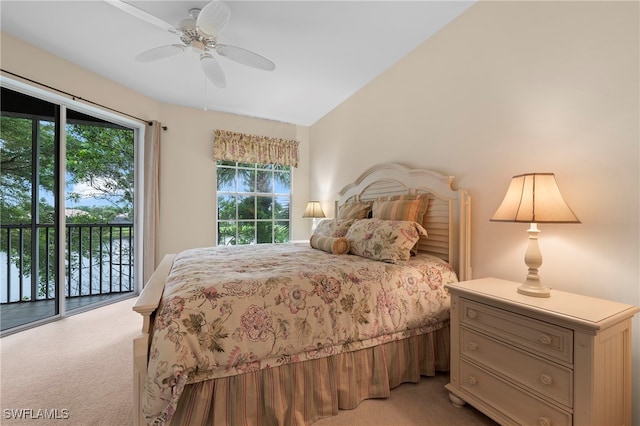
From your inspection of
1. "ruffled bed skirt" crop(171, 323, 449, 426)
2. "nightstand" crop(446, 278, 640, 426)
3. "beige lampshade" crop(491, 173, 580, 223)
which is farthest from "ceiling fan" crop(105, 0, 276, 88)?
"nightstand" crop(446, 278, 640, 426)

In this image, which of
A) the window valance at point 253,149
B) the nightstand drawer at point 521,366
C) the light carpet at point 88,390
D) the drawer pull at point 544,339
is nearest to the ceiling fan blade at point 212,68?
the window valance at point 253,149

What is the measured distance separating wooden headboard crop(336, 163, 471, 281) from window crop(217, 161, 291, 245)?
231 cm

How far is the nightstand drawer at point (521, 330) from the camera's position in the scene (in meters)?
1.12

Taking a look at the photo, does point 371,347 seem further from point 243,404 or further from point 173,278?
point 173,278

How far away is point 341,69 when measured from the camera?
2898mm

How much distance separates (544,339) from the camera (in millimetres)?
1171

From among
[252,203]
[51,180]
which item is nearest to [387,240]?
[252,203]

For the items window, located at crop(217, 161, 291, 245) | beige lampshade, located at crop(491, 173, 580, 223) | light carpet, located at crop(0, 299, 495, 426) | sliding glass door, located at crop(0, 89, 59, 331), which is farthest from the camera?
window, located at crop(217, 161, 291, 245)

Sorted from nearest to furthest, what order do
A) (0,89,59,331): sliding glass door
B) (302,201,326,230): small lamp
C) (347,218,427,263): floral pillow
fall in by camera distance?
(347,218,427,263): floral pillow, (0,89,59,331): sliding glass door, (302,201,326,230): small lamp

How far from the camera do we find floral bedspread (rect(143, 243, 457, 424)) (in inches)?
44.3

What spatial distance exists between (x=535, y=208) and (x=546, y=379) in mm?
764

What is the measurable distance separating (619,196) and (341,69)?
247 cm

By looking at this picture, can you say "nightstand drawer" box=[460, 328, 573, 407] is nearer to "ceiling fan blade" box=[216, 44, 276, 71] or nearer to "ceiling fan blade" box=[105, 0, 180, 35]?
"ceiling fan blade" box=[216, 44, 276, 71]

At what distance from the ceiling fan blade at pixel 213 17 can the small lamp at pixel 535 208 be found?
1.98m
